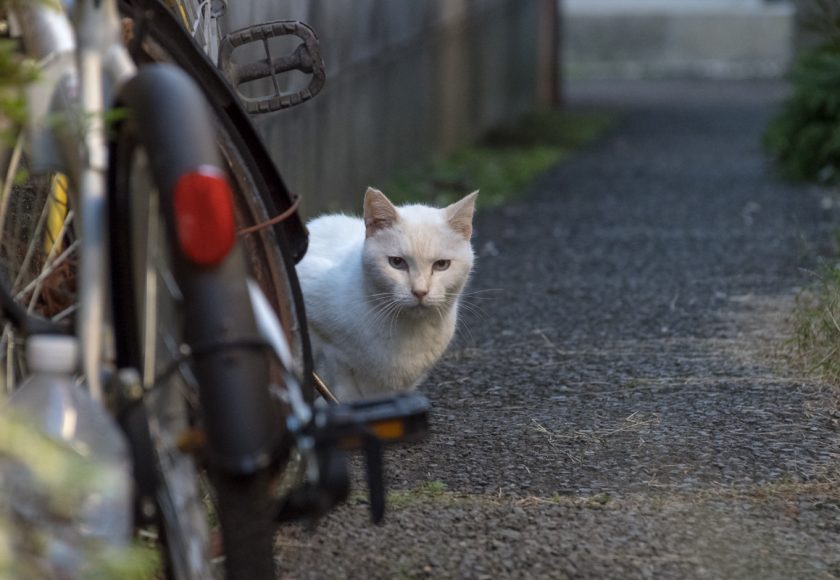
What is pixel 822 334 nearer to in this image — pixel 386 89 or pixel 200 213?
pixel 200 213

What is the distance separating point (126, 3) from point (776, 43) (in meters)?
21.0

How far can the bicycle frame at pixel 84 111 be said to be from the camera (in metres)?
2.21

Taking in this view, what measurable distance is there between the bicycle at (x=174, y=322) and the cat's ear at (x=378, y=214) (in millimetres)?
1580

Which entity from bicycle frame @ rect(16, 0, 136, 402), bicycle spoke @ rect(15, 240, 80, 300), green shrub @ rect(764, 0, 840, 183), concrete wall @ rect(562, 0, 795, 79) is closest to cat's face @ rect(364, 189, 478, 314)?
bicycle spoke @ rect(15, 240, 80, 300)

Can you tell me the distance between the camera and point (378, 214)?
4.11m

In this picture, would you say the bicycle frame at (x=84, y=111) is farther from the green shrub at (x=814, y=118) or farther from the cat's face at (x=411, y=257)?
the green shrub at (x=814, y=118)

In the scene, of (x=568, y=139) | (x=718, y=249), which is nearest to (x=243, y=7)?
(x=718, y=249)

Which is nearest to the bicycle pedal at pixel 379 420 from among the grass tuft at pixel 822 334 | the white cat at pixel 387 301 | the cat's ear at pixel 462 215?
the white cat at pixel 387 301

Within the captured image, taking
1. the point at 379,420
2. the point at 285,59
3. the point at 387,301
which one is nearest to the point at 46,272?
the point at 379,420

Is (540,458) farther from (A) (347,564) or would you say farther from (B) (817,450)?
(A) (347,564)

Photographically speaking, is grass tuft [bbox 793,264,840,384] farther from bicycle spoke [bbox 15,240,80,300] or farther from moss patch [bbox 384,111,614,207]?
moss patch [bbox 384,111,614,207]

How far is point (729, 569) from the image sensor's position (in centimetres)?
273

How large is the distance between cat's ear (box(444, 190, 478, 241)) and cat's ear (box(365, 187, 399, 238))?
0.57 ft

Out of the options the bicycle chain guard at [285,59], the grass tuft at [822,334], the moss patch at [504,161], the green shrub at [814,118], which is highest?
the bicycle chain guard at [285,59]
